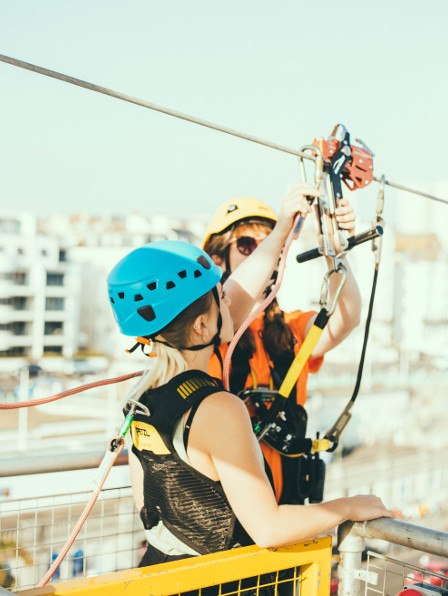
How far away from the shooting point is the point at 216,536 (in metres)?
2.04

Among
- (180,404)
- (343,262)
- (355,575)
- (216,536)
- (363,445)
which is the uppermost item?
(343,262)

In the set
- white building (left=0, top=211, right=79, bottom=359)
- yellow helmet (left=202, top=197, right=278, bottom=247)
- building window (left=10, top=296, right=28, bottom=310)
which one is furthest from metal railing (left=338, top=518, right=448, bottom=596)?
building window (left=10, top=296, right=28, bottom=310)

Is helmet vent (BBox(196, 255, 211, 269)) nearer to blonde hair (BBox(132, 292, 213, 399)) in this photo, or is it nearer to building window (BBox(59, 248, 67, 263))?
blonde hair (BBox(132, 292, 213, 399))

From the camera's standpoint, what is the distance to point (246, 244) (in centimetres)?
301

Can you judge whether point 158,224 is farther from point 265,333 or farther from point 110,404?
point 265,333

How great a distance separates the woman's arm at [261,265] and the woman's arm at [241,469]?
78 centimetres

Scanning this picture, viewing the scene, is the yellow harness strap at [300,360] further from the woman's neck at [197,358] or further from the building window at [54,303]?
the building window at [54,303]

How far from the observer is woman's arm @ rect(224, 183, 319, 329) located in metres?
2.65

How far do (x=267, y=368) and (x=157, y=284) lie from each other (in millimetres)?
776

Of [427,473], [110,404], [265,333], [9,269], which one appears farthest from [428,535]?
[9,269]

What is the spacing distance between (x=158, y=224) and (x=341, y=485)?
43588 mm

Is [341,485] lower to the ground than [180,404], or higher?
lower

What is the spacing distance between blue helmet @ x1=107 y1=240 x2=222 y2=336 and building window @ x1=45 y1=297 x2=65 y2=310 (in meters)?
64.2

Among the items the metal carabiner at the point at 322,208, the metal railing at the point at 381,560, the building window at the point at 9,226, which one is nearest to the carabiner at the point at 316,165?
the metal carabiner at the point at 322,208
